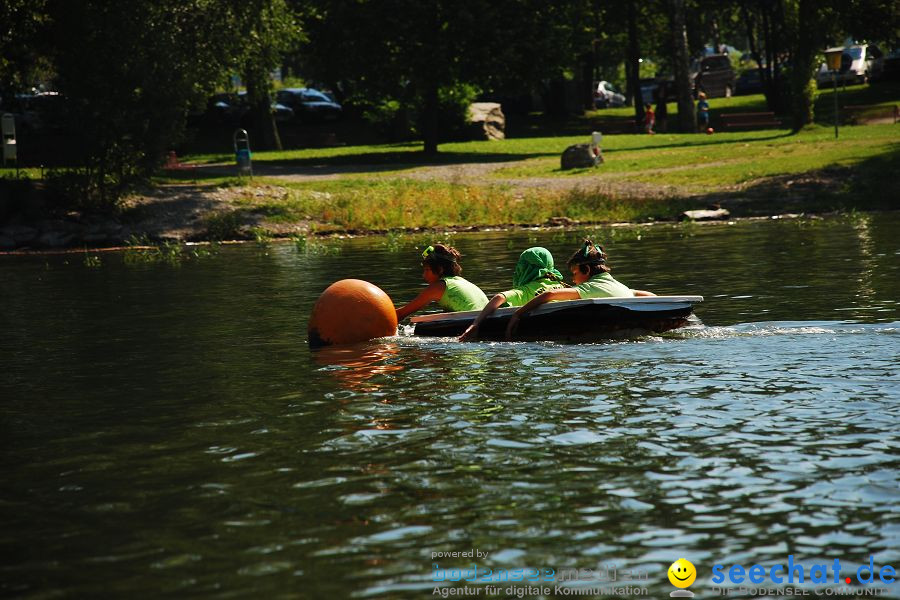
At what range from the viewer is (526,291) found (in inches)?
611

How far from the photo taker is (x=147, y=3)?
115 ft

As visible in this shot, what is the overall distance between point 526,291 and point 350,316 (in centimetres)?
221

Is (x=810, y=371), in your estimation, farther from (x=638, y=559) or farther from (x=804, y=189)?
(x=804, y=189)

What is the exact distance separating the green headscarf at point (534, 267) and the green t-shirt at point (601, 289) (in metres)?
0.59

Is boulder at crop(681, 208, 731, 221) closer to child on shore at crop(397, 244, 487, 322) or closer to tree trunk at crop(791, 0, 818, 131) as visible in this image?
tree trunk at crop(791, 0, 818, 131)

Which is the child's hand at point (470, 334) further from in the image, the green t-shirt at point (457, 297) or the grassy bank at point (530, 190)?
the grassy bank at point (530, 190)

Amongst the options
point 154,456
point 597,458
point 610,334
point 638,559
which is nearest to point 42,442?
point 154,456

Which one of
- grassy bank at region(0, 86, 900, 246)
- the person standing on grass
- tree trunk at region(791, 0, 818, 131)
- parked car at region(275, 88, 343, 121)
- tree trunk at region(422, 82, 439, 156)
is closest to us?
grassy bank at region(0, 86, 900, 246)

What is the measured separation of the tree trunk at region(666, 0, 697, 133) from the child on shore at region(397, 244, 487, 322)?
38.2m

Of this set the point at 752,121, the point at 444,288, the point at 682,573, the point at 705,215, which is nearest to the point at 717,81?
the point at 752,121

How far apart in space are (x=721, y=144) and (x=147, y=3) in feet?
70.1

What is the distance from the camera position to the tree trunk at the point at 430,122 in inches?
1938

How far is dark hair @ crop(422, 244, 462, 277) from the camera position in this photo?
1596 cm

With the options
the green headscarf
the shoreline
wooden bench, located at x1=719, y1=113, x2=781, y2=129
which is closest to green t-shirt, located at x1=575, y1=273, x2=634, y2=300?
the green headscarf
